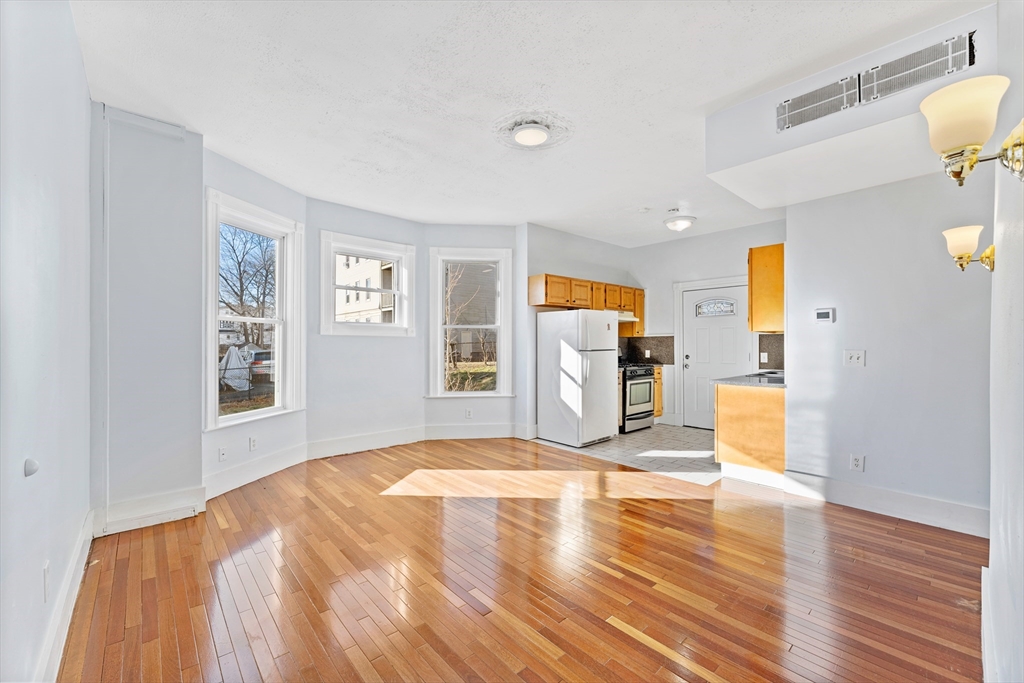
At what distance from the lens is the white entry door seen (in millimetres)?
5984

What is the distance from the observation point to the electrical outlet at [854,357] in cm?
329

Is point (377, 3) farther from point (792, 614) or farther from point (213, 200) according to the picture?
point (792, 614)

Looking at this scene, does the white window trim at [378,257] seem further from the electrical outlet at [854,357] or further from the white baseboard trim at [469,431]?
the electrical outlet at [854,357]

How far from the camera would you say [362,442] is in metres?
5.02

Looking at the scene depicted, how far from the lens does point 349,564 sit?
244cm

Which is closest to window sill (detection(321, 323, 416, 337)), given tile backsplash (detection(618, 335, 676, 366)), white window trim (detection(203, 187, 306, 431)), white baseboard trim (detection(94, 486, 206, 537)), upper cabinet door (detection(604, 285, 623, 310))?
white window trim (detection(203, 187, 306, 431))

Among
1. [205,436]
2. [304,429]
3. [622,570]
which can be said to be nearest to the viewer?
[622,570]

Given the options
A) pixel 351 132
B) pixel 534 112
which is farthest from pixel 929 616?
pixel 351 132

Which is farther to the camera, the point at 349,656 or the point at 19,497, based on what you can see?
the point at 349,656

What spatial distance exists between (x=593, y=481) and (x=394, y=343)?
9.19 ft

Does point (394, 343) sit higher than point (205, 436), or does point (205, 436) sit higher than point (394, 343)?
point (394, 343)

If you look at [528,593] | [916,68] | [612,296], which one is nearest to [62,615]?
[528,593]

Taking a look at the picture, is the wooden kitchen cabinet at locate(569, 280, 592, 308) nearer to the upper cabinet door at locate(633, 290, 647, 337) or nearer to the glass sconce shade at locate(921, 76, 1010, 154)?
the upper cabinet door at locate(633, 290, 647, 337)

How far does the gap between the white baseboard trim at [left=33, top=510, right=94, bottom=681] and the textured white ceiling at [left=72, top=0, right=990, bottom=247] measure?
8.47 feet
